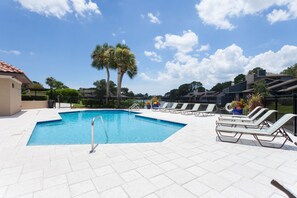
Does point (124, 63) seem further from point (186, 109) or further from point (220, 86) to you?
point (220, 86)

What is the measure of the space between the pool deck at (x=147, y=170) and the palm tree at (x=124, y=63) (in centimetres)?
1410

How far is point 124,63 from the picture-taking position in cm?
1759

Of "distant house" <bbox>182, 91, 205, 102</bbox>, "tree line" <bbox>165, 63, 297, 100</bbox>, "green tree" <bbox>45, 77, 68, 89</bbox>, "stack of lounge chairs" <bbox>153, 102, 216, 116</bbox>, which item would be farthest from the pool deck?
"green tree" <bbox>45, 77, 68, 89</bbox>

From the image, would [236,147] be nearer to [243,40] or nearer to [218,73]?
[243,40]

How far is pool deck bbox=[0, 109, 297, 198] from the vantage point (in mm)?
2244

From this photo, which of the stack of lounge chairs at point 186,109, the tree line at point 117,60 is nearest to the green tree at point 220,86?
the tree line at point 117,60

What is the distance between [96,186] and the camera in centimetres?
236

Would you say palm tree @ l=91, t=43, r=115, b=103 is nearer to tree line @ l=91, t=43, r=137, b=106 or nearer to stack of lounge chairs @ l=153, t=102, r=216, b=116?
tree line @ l=91, t=43, r=137, b=106

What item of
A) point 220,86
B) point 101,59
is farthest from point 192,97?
point 220,86

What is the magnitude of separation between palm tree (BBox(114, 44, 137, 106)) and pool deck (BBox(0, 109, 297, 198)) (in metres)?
14.1

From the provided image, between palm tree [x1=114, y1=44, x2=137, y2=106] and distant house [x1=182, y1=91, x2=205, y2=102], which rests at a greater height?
palm tree [x1=114, y1=44, x2=137, y2=106]

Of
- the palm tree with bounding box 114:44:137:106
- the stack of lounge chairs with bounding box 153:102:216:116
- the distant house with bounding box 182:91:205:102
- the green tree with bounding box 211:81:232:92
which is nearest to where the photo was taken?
the stack of lounge chairs with bounding box 153:102:216:116

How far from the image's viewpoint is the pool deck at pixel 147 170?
7.36 ft

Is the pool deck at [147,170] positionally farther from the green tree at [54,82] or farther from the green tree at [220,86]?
the green tree at [220,86]
